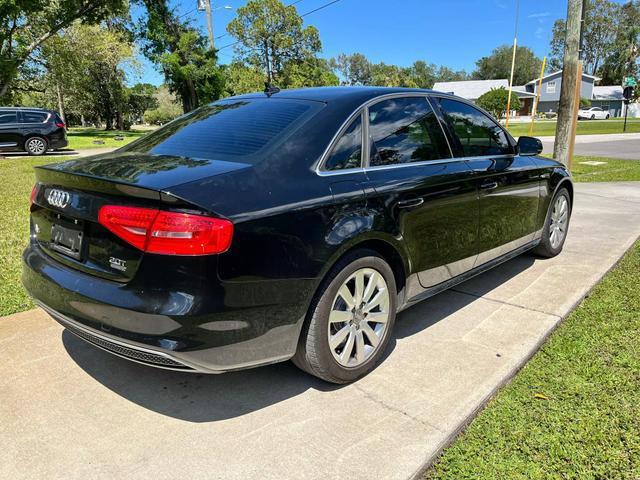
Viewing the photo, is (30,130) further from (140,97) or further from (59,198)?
(140,97)

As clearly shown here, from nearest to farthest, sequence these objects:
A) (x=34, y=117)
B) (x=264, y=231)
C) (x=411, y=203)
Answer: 1. (x=264, y=231)
2. (x=411, y=203)
3. (x=34, y=117)

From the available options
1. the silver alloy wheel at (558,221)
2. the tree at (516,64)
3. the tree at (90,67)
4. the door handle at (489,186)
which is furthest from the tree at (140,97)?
the tree at (516,64)

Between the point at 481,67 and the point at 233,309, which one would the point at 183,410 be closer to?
the point at 233,309

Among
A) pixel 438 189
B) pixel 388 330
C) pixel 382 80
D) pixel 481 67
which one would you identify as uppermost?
pixel 481 67

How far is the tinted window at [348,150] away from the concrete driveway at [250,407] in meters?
1.28

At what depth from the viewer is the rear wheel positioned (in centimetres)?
1662

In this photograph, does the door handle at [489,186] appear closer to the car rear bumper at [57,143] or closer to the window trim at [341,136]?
the window trim at [341,136]

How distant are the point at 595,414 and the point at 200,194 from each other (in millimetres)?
2282

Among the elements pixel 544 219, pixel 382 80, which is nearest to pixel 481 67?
pixel 382 80

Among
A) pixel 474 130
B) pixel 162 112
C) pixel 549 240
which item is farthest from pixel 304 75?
pixel 474 130

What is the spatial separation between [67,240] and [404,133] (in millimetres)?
2126

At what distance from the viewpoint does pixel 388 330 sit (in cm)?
308

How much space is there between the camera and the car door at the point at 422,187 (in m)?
2.99

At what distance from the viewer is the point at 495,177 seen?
391cm
